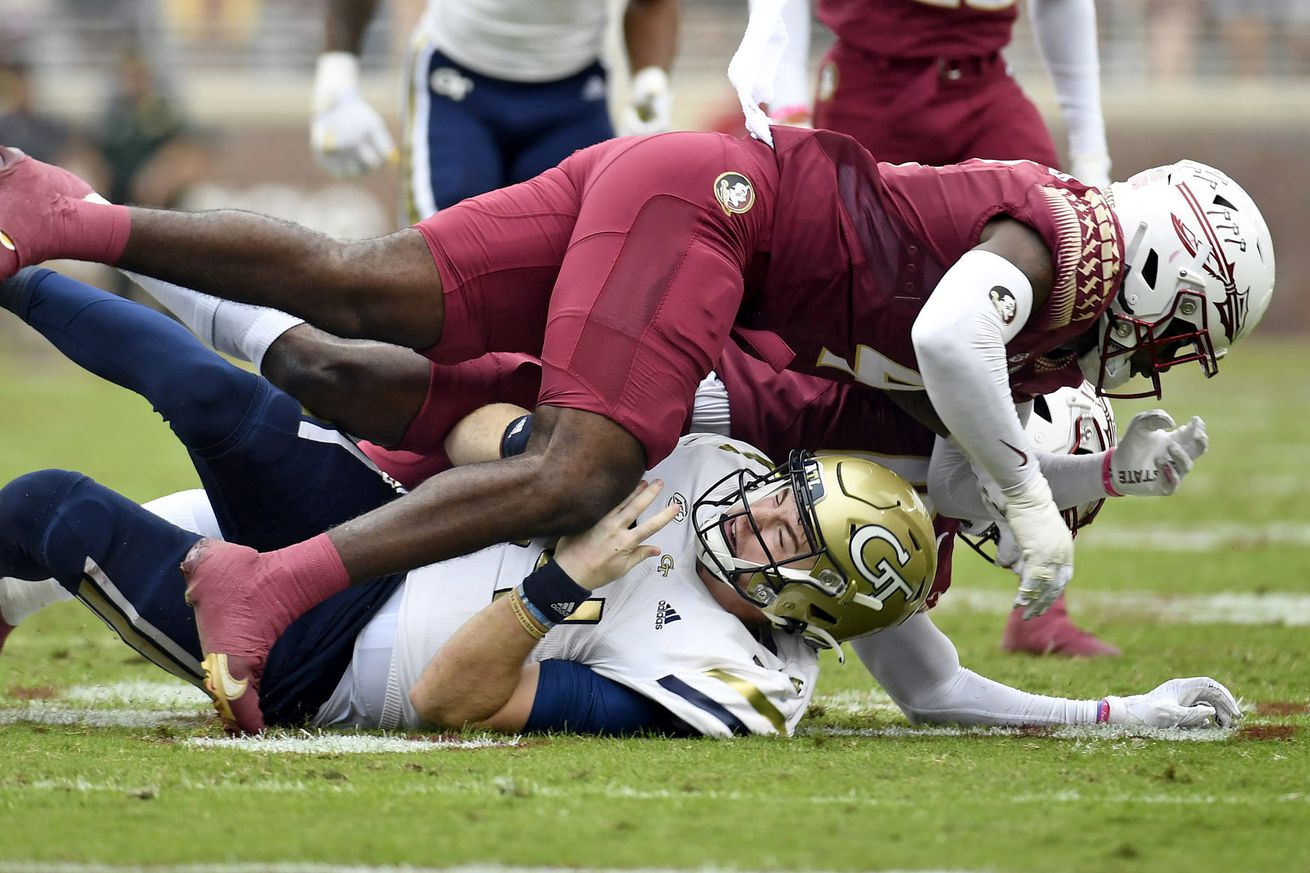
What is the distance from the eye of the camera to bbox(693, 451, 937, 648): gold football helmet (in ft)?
10.1

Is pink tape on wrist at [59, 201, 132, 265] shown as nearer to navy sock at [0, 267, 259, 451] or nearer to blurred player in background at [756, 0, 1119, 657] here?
navy sock at [0, 267, 259, 451]

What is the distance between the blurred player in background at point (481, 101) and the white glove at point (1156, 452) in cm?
222

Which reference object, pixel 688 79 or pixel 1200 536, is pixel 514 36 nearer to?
pixel 1200 536

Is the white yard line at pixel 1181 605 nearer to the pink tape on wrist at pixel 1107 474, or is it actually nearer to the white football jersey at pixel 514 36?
the pink tape on wrist at pixel 1107 474

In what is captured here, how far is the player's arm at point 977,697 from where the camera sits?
3.25 metres

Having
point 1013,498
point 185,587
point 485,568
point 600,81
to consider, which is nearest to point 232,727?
point 185,587

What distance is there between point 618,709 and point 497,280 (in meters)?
0.82

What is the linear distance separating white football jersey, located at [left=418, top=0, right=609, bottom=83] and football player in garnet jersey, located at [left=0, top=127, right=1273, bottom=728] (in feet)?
6.14

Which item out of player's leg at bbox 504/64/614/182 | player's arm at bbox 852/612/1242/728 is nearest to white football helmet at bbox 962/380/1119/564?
player's arm at bbox 852/612/1242/728

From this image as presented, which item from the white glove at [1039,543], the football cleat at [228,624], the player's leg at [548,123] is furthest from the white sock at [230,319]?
the player's leg at [548,123]

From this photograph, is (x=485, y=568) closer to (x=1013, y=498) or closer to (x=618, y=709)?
(x=618, y=709)

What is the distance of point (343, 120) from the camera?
5.16 m

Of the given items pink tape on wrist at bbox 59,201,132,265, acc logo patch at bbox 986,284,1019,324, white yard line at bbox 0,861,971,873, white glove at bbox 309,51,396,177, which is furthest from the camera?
white glove at bbox 309,51,396,177

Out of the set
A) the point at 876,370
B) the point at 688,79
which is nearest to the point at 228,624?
the point at 876,370
